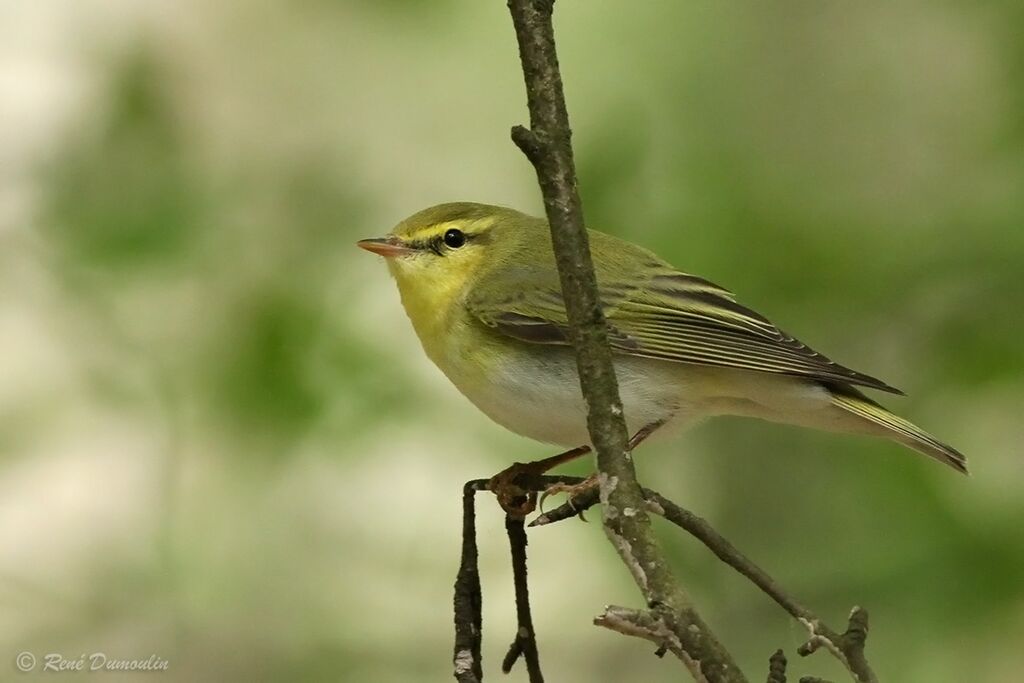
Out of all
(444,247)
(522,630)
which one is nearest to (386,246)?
(444,247)

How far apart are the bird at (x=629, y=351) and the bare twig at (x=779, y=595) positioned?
142cm

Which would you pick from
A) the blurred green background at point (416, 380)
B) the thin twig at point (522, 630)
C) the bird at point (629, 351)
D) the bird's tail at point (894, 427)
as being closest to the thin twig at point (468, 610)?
the thin twig at point (522, 630)

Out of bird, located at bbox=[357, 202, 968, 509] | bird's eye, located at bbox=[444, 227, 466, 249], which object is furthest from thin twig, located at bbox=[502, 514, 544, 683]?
bird's eye, located at bbox=[444, 227, 466, 249]

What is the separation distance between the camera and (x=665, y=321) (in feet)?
12.5

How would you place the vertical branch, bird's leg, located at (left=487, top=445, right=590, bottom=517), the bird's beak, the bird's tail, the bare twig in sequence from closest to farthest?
the vertical branch < the bare twig < bird's leg, located at (left=487, top=445, right=590, bottom=517) < the bird's tail < the bird's beak

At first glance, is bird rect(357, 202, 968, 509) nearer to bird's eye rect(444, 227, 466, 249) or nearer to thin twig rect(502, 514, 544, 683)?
bird's eye rect(444, 227, 466, 249)

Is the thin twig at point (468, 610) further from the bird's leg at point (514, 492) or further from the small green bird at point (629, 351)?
the small green bird at point (629, 351)

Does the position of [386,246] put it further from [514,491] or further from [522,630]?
[522,630]

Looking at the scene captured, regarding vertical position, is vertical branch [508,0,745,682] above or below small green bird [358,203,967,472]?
below

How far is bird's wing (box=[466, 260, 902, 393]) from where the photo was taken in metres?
3.57

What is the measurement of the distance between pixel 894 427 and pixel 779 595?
1.74 meters

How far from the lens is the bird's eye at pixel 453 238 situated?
4164 mm

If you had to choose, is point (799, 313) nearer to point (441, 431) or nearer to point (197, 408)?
point (441, 431)

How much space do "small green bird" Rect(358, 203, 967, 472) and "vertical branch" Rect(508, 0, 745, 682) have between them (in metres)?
1.66
